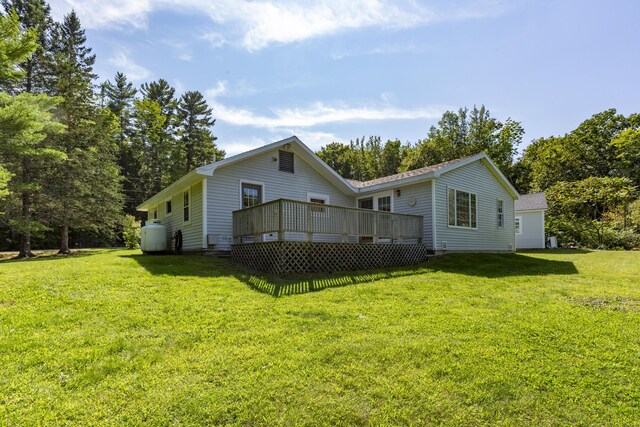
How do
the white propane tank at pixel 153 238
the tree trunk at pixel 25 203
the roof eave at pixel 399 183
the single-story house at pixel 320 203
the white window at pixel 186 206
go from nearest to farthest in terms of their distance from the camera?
the single-story house at pixel 320 203 < the roof eave at pixel 399 183 < the white window at pixel 186 206 < the white propane tank at pixel 153 238 < the tree trunk at pixel 25 203

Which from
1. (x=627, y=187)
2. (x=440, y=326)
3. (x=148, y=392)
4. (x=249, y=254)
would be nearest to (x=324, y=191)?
(x=249, y=254)

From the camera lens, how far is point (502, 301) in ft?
19.6

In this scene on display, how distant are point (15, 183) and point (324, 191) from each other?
49.2 feet

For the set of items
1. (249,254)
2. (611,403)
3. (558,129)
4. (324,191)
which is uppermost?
(558,129)

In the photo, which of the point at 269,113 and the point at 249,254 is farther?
the point at 269,113

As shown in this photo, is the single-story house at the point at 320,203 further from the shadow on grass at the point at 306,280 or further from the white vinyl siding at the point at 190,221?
the shadow on grass at the point at 306,280

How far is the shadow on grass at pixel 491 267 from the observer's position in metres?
9.41

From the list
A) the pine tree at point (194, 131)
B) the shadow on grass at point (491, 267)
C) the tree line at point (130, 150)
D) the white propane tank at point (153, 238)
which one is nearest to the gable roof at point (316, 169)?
the white propane tank at point (153, 238)

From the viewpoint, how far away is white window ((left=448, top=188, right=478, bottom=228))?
43.1 ft

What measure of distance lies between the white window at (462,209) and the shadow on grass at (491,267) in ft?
5.05

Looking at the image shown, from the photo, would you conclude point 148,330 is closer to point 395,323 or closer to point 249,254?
point 395,323

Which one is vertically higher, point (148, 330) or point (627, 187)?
point (627, 187)

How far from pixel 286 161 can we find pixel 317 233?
4.44 metres

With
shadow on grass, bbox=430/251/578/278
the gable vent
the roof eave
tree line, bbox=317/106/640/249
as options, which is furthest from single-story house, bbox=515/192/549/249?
the gable vent
